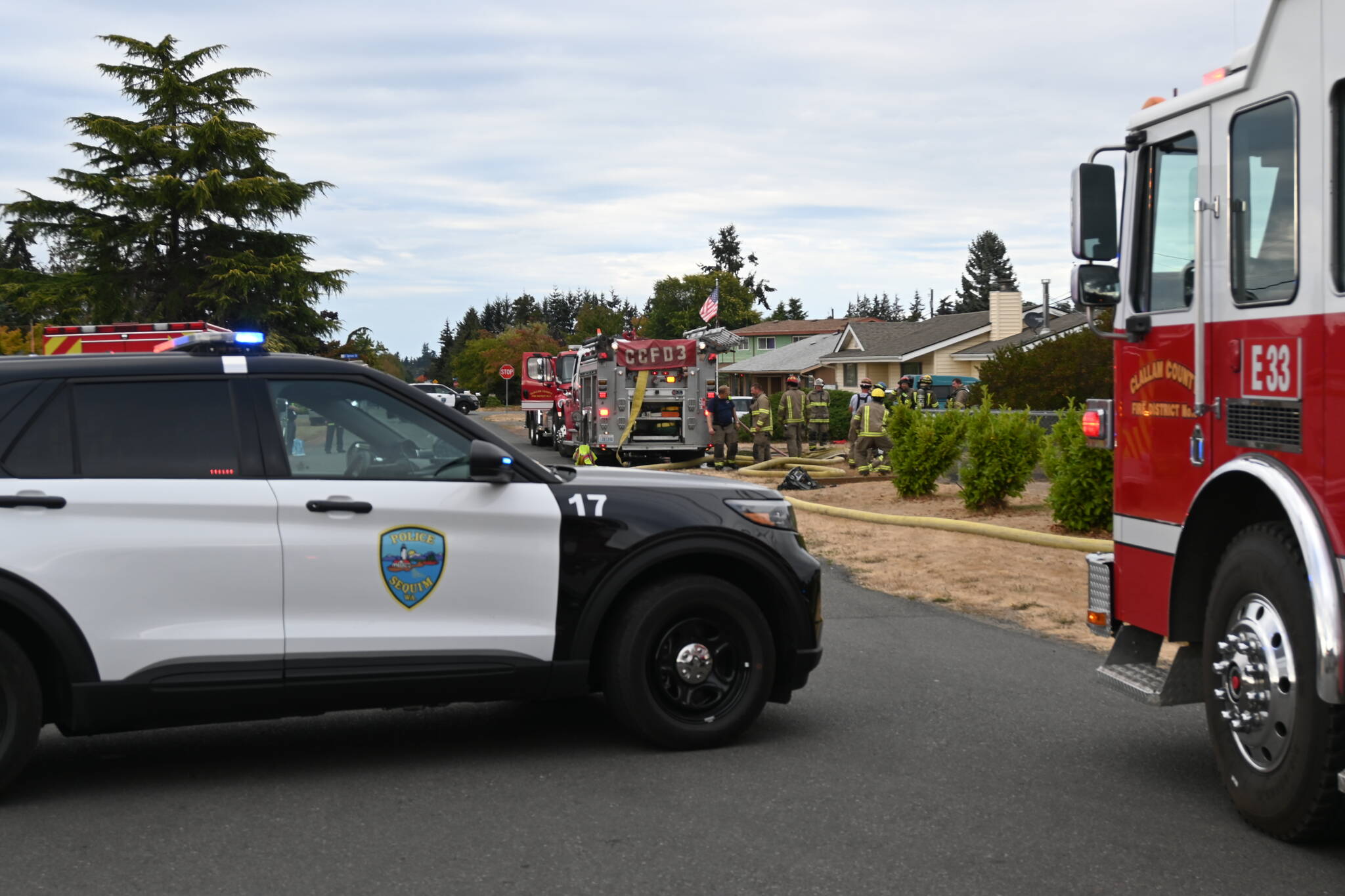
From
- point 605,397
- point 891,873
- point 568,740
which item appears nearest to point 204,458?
point 568,740

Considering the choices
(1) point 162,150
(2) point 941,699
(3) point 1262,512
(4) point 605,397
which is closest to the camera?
(3) point 1262,512

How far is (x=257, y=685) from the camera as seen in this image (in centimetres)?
541

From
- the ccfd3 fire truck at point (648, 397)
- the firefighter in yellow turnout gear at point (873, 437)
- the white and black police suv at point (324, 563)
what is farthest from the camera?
the ccfd3 fire truck at point (648, 397)

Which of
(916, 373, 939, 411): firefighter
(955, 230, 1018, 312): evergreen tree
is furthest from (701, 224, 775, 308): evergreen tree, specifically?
(916, 373, 939, 411): firefighter

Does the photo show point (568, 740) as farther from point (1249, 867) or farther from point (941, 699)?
point (1249, 867)

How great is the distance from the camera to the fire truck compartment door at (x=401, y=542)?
217 inches

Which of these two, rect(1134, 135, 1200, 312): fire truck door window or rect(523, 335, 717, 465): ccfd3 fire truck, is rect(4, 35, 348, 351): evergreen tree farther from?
rect(1134, 135, 1200, 312): fire truck door window

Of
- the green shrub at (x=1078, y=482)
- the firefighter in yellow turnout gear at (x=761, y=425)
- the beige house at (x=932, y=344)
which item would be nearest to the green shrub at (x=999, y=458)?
the green shrub at (x=1078, y=482)

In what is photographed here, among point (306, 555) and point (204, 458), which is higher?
point (204, 458)

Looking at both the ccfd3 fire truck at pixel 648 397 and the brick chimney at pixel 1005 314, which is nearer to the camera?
the ccfd3 fire truck at pixel 648 397

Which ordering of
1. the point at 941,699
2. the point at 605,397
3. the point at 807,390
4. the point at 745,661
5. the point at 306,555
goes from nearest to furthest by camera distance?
the point at 306,555 < the point at 745,661 < the point at 941,699 < the point at 605,397 < the point at 807,390

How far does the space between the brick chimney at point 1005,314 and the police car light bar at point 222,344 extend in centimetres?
5821

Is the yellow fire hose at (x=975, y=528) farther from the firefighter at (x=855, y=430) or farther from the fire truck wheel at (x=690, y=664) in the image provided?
the firefighter at (x=855, y=430)

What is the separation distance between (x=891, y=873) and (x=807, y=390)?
2546cm
